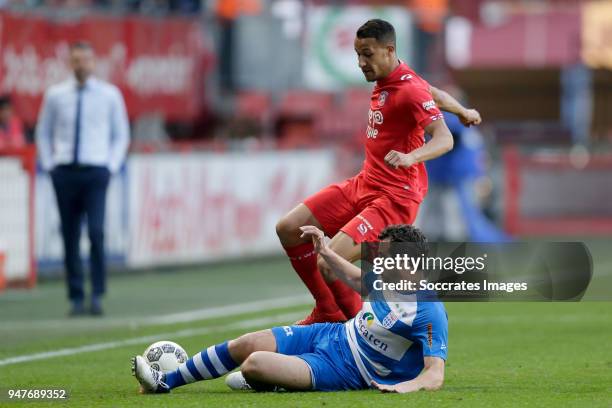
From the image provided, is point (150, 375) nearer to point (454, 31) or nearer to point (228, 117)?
point (228, 117)

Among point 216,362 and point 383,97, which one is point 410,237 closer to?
point 216,362

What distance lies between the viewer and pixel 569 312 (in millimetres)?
15047

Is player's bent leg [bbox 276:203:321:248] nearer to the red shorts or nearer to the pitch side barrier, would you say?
the red shorts

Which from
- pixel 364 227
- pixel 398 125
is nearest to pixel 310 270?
pixel 364 227

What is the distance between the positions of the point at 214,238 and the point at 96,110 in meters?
6.61

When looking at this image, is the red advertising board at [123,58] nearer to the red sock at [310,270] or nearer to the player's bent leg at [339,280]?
the red sock at [310,270]

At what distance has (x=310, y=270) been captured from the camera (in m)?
10.7

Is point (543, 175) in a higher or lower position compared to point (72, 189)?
lower

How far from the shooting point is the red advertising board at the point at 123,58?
21219mm

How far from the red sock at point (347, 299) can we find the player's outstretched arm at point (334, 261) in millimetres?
1239

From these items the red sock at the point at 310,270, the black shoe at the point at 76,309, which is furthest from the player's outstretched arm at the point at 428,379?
the black shoe at the point at 76,309

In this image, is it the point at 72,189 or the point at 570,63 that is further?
the point at 570,63

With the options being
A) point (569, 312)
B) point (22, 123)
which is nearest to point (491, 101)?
point (22, 123)

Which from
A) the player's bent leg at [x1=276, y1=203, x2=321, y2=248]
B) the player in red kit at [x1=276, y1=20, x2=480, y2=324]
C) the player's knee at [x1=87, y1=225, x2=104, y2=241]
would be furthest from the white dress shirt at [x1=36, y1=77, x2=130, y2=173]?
the player's bent leg at [x1=276, y1=203, x2=321, y2=248]
